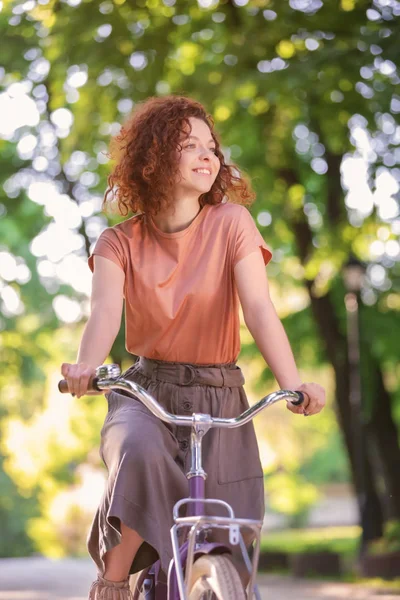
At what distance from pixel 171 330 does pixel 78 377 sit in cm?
52

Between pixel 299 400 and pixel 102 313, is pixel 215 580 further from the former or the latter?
pixel 102 313

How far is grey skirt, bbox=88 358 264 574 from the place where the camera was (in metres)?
3.16

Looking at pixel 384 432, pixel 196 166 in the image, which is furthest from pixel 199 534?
pixel 384 432

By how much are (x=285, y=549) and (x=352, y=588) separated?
20.5 feet

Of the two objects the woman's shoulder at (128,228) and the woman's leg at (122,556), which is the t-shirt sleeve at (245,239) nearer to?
the woman's shoulder at (128,228)

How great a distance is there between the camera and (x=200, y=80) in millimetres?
9969

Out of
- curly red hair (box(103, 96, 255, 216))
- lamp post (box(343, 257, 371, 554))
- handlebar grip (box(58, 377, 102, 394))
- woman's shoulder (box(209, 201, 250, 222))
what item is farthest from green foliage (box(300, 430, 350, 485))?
handlebar grip (box(58, 377, 102, 394))

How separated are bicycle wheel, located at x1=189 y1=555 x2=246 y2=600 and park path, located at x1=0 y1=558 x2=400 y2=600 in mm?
9108

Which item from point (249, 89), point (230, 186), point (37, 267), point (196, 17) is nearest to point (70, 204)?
point (37, 267)

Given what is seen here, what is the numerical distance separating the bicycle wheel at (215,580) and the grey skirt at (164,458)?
0.43 feet

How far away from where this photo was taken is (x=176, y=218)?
3736 mm

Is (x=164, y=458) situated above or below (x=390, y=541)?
above

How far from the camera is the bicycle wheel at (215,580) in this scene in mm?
2807

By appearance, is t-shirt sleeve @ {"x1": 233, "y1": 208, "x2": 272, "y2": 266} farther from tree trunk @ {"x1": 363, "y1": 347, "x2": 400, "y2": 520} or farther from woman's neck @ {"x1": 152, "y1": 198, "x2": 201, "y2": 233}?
tree trunk @ {"x1": 363, "y1": 347, "x2": 400, "y2": 520}
